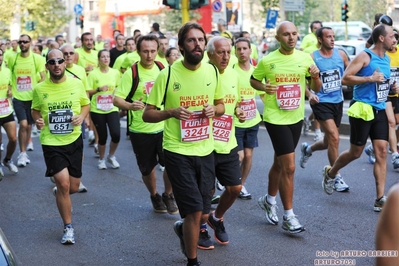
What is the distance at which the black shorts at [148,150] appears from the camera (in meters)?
8.26

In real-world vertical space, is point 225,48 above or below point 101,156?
above

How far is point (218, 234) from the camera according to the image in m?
6.96

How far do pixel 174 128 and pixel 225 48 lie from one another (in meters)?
1.09

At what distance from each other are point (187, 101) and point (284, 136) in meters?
1.58

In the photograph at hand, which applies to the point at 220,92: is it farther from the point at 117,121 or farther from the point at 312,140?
the point at 312,140

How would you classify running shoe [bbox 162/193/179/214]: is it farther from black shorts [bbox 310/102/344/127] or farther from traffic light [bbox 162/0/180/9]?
traffic light [bbox 162/0/180/9]

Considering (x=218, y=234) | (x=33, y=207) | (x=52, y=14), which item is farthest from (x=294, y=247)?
(x=52, y=14)

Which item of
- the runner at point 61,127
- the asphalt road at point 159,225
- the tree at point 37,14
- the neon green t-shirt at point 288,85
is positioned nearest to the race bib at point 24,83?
the asphalt road at point 159,225

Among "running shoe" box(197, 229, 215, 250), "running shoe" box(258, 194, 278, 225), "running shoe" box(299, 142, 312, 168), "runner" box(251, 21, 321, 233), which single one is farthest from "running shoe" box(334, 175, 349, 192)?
"running shoe" box(197, 229, 215, 250)

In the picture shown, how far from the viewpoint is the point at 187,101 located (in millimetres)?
5914

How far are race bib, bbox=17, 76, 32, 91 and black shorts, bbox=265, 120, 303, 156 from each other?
6.43 meters

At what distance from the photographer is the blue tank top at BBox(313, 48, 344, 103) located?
9352mm

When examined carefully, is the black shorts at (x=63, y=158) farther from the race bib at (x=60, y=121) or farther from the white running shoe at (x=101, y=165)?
the white running shoe at (x=101, y=165)

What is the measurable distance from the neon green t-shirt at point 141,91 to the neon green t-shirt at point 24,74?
15.4 feet
